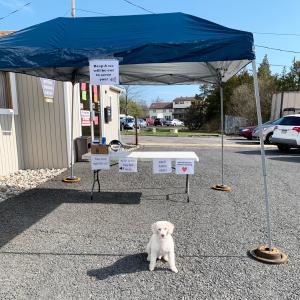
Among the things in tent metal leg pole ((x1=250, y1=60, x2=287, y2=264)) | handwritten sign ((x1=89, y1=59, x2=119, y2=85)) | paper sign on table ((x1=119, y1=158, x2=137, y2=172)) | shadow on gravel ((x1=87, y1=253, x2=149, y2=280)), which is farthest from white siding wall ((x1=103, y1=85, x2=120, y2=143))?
tent metal leg pole ((x1=250, y1=60, x2=287, y2=264))

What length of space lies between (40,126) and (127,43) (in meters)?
5.33

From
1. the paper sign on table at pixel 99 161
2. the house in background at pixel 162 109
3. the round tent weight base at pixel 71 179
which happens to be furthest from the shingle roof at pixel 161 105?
the paper sign on table at pixel 99 161

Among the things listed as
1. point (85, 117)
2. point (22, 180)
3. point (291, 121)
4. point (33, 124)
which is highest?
point (85, 117)

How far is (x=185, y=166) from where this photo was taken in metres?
5.61

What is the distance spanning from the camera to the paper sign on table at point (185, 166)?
221 inches

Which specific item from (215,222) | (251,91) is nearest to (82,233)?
(215,222)

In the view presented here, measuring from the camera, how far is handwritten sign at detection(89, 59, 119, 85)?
3.87 metres

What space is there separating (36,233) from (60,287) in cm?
148

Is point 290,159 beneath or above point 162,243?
beneath

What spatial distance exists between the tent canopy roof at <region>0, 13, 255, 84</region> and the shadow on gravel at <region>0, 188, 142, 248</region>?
2138 mm

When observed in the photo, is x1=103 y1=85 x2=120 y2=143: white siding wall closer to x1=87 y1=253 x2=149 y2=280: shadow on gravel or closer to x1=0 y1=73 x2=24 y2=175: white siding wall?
x1=0 y1=73 x2=24 y2=175: white siding wall

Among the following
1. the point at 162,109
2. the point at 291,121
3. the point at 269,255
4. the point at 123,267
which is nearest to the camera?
the point at 123,267

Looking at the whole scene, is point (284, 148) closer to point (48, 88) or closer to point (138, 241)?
point (48, 88)

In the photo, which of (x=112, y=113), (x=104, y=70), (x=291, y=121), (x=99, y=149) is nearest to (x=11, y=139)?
(x=99, y=149)
